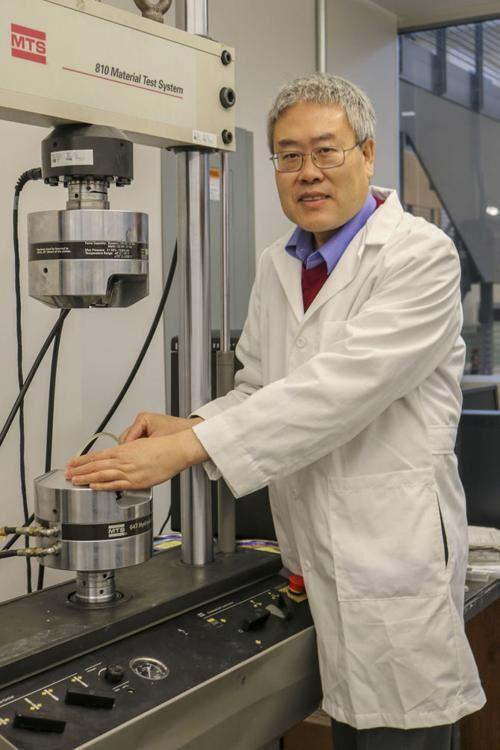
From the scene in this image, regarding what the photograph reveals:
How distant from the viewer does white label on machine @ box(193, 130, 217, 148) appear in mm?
1365

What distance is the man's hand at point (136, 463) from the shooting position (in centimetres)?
116

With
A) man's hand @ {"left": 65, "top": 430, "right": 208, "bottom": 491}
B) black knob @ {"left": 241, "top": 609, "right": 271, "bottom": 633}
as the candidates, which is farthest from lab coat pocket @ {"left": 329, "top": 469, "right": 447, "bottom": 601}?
man's hand @ {"left": 65, "top": 430, "right": 208, "bottom": 491}

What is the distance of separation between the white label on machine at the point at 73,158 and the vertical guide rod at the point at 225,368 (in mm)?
349

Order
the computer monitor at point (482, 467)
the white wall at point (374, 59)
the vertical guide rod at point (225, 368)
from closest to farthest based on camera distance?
1. the vertical guide rod at point (225, 368)
2. the computer monitor at point (482, 467)
3. the white wall at point (374, 59)

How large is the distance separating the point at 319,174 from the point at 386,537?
55 cm

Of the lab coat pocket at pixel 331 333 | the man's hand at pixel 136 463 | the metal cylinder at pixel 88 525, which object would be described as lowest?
the metal cylinder at pixel 88 525

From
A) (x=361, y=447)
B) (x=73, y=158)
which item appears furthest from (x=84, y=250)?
(x=361, y=447)

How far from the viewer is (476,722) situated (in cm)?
223

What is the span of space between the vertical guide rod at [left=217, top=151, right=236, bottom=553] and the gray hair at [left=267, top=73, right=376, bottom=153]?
6.5 inches

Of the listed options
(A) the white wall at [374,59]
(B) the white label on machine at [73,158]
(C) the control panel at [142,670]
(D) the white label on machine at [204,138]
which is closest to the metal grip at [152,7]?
(D) the white label on machine at [204,138]

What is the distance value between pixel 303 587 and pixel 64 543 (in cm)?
40

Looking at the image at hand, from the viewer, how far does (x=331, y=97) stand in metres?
1.34

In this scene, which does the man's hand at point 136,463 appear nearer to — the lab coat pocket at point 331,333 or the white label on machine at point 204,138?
the lab coat pocket at point 331,333

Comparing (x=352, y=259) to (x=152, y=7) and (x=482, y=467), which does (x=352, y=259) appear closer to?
(x=152, y=7)
